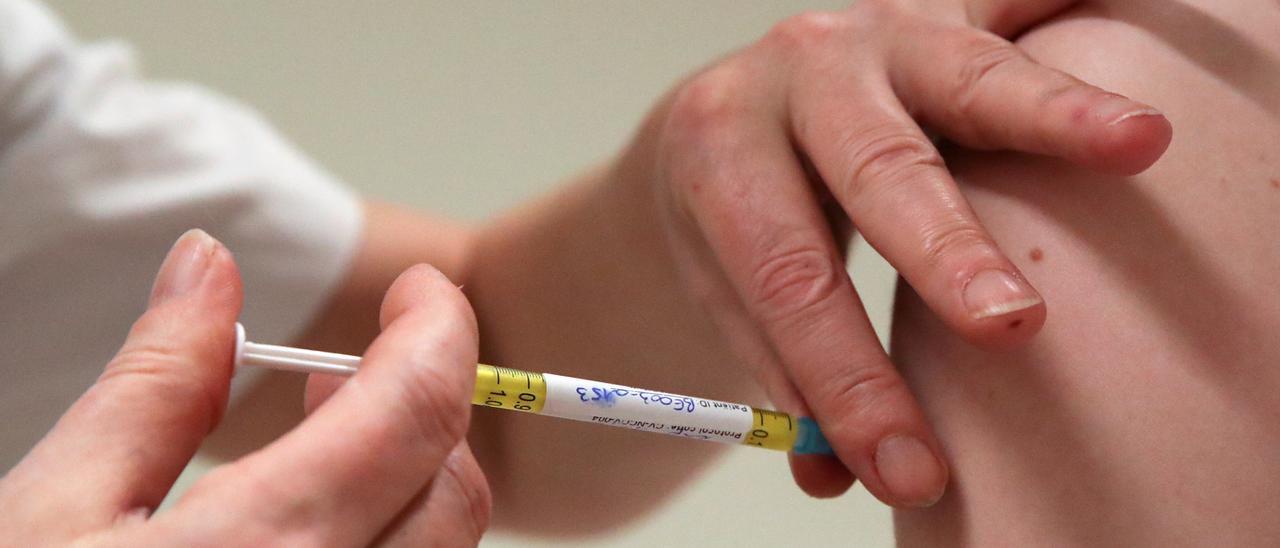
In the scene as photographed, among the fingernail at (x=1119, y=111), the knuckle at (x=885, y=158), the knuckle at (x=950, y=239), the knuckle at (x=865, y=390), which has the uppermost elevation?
the fingernail at (x=1119, y=111)

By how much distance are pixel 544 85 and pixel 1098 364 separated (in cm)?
98

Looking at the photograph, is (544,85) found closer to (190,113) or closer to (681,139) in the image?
(190,113)

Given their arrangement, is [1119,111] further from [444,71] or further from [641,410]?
[444,71]

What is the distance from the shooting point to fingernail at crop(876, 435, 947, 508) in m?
0.42

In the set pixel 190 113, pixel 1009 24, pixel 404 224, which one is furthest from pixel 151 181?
pixel 1009 24

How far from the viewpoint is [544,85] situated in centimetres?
129

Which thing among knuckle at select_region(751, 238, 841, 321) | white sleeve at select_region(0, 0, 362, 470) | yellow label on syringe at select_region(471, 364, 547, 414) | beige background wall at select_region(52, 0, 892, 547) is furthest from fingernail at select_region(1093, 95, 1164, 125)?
beige background wall at select_region(52, 0, 892, 547)

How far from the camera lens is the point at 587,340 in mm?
721

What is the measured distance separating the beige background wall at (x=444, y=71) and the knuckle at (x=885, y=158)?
0.79 metres

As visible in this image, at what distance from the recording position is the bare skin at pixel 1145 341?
15.2 inches

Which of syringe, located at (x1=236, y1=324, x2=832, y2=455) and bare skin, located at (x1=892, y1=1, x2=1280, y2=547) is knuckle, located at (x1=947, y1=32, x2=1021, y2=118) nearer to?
bare skin, located at (x1=892, y1=1, x2=1280, y2=547)

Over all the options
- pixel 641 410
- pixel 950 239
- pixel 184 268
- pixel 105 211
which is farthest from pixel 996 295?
pixel 105 211

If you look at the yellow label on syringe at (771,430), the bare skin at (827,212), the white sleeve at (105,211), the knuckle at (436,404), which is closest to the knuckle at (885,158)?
the bare skin at (827,212)

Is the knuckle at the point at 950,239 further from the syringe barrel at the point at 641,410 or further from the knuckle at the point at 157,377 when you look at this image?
the knuckle at the point at 157,377
